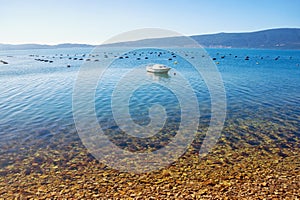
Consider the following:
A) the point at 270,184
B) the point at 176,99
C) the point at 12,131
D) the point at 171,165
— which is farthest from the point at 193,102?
the point at 12,131

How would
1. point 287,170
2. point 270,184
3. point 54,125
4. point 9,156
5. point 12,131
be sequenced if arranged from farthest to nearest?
1. point 54,125
2. point 12,131
3. point 9,156
4. point 287,170
5. point 270,184

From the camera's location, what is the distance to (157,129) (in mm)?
16922

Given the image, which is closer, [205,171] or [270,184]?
[270,184]

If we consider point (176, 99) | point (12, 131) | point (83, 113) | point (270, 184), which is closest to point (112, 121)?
point (83, 113)

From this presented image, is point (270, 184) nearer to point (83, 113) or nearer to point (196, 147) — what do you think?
point (196, 147)

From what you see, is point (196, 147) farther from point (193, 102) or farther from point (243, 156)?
point (193, 102)

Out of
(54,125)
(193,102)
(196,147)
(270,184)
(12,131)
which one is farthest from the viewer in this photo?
(193,102)

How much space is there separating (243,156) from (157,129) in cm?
649

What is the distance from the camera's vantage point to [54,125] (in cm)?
1770

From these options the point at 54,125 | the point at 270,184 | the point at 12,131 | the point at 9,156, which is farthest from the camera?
the point at 54,125

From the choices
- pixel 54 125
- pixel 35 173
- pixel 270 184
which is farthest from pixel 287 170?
pixel 54 125

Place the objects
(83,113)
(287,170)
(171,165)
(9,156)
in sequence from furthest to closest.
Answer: (83,113) → (9,156) → (171,165) → (287,170)

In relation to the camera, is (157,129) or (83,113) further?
(83,113)

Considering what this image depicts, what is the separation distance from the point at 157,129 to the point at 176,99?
32.1 feet
